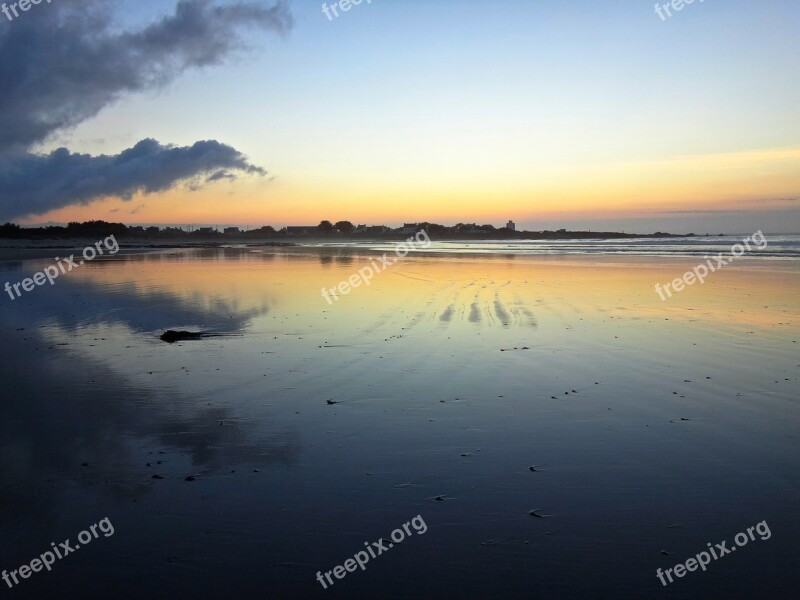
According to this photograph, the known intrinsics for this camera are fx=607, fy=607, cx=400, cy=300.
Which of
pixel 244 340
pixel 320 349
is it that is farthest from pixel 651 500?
pixel 244 340

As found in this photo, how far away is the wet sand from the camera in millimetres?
4484

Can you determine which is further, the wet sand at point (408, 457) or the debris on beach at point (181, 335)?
the debris on beach at point (181, 335)

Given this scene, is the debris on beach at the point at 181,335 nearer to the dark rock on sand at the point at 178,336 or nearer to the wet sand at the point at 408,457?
the dark rock on sand at the point at 178,336

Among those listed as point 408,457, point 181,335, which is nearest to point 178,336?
point 181,335

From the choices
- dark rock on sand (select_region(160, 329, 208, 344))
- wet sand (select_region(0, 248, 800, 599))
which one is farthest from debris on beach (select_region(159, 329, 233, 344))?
wet sand (select_region(0, 248, 800, 599))

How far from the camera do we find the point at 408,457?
6520mm

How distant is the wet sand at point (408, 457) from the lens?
14.7 feet

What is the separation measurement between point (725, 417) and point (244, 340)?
9335 mm

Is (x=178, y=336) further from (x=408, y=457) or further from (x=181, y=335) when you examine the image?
(x=408, y=457)

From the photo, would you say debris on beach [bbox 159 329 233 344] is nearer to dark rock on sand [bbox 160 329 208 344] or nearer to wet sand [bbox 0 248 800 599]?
dark rock on sand [bbox 160 329 208 344]

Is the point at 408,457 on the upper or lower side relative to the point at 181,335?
lower

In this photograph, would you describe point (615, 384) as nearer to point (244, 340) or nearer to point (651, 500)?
point (651, 500)

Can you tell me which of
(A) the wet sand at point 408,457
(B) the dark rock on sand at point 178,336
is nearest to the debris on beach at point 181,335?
(B) the dark rock on sand at point 178,336

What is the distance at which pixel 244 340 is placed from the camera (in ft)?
43.3
